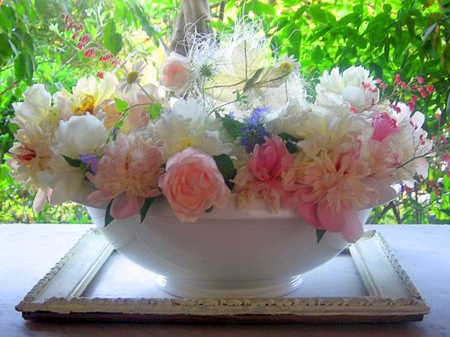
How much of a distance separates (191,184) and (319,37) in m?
0.60

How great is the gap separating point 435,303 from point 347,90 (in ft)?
0.71

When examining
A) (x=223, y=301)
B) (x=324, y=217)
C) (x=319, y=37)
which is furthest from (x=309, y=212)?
(x=319, y=37)

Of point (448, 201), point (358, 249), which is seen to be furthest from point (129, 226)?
point (448, 201)

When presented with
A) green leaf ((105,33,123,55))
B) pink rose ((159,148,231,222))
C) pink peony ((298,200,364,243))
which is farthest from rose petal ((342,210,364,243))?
green leaf ((105,33,123,55))

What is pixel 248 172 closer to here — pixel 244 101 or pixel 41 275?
pixel 244 101

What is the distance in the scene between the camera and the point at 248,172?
555mm

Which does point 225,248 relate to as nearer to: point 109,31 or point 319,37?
point 109,31

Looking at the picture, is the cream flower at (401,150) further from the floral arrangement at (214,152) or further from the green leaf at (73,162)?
the green leaf at (73,162)

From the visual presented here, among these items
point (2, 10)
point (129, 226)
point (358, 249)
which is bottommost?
point (358, 249)

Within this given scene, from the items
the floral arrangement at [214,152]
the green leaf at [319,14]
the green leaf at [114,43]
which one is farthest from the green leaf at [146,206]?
the green leaf at [319,14]

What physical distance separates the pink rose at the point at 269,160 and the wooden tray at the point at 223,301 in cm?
12

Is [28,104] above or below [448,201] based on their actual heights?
above

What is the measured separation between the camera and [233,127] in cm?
57

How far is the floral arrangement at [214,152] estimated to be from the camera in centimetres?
54
